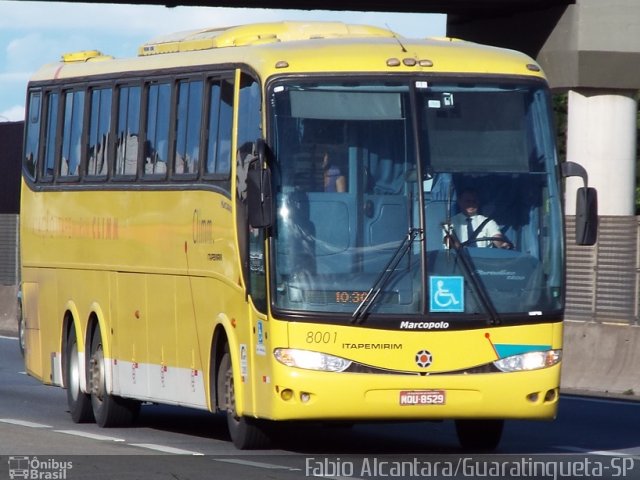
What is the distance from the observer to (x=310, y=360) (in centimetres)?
1437

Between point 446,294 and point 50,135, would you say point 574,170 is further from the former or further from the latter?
point 50,135

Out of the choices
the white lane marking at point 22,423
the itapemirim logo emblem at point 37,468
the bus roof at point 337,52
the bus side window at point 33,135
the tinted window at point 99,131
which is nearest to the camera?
the itapemirim logo emblem at point 37,468

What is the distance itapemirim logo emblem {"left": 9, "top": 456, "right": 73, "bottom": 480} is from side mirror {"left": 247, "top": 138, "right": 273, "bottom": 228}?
231cm

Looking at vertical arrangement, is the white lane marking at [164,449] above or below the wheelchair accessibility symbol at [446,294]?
below

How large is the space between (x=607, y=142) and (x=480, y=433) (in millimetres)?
15961

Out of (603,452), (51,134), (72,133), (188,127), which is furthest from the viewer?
(51,134)

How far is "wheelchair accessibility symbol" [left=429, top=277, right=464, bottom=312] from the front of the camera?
1452 cm

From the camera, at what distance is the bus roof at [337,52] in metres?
15.1

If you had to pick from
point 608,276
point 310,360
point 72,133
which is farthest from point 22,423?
point 608,276

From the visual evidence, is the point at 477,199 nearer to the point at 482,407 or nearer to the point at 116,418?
the point at 482,407

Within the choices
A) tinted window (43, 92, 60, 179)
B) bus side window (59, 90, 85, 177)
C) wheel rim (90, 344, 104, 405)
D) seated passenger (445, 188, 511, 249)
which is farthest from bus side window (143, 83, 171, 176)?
seated passenger (445, 188, 511, 249)

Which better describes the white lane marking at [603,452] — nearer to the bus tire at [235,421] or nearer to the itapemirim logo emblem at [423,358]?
the itapemirim logo emblem at [423,358]

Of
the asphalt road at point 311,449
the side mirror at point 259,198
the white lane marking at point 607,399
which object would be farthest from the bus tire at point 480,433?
the white lane marking at point 607,399

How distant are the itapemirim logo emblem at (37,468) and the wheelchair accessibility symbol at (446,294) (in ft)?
9.86
